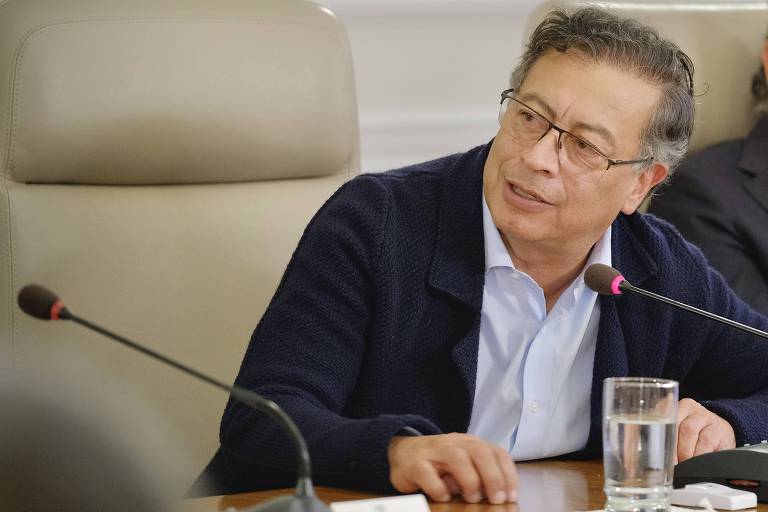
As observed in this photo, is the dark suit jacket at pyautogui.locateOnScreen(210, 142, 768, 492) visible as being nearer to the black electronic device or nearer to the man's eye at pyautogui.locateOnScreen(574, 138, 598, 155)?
the man's eye at pyautogui.locateOnScreen(574, 138, 598, 155)

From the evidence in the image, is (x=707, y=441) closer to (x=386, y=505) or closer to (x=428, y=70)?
(x=386, y=505)

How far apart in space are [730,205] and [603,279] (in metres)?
1.11

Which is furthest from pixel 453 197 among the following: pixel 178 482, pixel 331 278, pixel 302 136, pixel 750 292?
pixel 178 482

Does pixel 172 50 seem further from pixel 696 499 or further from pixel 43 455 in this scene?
pixel 43 455

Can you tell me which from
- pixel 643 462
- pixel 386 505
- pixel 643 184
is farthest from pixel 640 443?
pixel 643 184

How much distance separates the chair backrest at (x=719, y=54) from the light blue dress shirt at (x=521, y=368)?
90 cm

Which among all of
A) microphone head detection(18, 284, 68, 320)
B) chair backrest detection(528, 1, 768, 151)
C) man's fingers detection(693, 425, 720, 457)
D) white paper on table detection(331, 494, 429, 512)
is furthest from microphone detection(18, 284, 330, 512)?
chair backrest detection(528, 1, 768, 151)

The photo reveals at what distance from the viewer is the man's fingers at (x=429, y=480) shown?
44.2 inches

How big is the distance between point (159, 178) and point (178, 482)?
1.43 metres

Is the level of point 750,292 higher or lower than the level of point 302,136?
lower

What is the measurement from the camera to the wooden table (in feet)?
3.65

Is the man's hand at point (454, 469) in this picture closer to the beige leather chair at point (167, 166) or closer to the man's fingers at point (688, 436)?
the man's fingers at point (688, 436)

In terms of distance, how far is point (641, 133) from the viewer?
158cm

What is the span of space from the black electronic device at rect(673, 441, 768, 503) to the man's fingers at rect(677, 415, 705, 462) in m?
0.14
